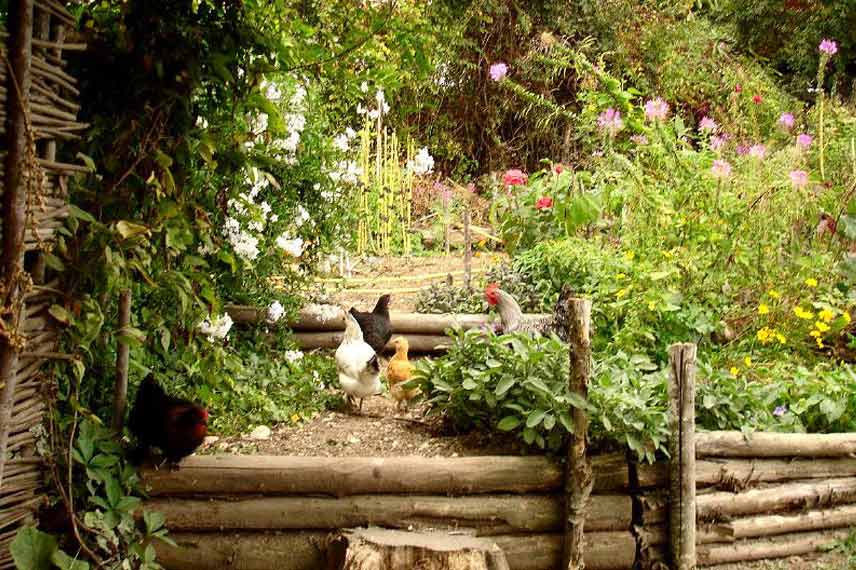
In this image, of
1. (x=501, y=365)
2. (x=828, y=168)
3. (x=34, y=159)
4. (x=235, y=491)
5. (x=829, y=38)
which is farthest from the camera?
(x=829, y=38)

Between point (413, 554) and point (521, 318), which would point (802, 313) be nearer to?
point (521, 318)

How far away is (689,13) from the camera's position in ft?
42.0

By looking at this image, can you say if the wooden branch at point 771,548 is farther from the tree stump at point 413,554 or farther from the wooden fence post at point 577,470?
the tree stump at point 413,554

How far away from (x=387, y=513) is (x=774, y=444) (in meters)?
2.08

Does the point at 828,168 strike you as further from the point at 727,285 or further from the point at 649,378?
the point at 649,378

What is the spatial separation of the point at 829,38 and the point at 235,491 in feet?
35.0

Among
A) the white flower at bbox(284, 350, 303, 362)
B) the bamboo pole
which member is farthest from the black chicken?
the bamboo pole

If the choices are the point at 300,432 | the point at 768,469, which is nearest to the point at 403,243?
the point at 300,432

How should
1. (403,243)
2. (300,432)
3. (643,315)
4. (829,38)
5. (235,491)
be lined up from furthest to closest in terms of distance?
1. (829,38)
2. (403,243)
3. (643,315)
4. (300,432)
5. (235,491)

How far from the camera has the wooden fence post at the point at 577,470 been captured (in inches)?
185

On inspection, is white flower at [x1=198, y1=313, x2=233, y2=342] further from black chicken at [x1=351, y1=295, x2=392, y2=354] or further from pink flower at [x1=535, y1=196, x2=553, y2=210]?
pink flower at [x1=535, y1=196, x2=553, y2=210]

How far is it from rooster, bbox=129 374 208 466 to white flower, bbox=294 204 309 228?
5.56 ft

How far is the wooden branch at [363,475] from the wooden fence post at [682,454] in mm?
287

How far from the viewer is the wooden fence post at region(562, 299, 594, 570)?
15.4ft
